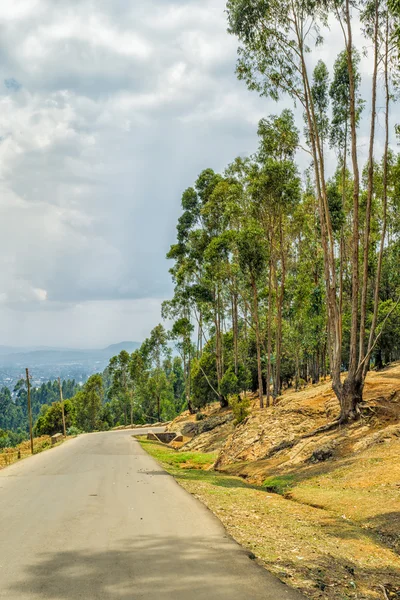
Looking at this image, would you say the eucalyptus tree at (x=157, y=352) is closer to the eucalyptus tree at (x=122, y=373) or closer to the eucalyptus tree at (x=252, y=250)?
the eucalyptus tree at (x=122, y=373)

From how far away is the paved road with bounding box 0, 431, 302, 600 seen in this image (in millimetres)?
5012

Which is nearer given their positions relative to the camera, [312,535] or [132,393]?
[312,535]

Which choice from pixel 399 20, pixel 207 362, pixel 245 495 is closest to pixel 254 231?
pixel 399 20

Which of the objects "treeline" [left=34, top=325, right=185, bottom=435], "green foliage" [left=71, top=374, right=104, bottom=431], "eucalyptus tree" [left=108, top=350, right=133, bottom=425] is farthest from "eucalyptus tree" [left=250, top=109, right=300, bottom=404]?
"green foliage" [left=71, top=374, right=104, bottom=431]

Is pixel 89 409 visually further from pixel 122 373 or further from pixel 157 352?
pixel 157 352

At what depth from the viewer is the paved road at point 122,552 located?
5.01 meters

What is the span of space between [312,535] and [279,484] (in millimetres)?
7098

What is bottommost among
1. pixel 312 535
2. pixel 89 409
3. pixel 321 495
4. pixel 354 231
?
pixel 89 409

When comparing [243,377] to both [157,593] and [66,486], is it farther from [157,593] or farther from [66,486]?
[157,593]

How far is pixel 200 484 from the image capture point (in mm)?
14914

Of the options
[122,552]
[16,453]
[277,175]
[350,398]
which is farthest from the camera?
[16,453]

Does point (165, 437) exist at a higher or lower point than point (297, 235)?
lower

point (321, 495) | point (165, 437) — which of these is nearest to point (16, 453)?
point (165, 437)

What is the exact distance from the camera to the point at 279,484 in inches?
594
